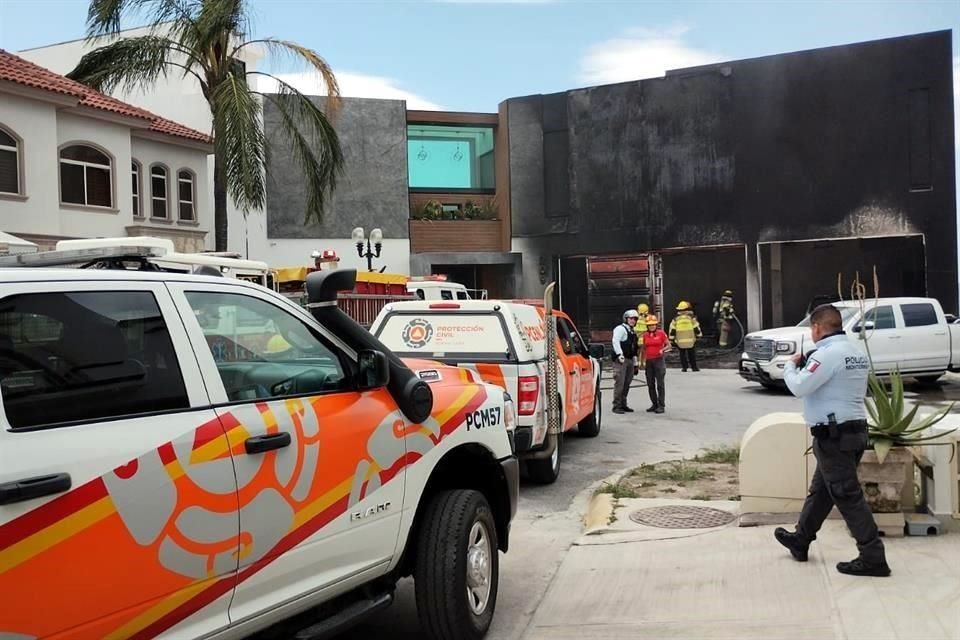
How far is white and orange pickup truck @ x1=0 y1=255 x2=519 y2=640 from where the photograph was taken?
8.32 feet

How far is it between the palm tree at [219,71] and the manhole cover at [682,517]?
14194 mm

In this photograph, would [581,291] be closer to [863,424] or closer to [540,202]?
[540,202]

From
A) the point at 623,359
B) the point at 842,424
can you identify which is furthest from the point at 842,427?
the point at 623,359

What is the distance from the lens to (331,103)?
20359 mm

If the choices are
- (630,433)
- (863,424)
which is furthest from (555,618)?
(630,433)

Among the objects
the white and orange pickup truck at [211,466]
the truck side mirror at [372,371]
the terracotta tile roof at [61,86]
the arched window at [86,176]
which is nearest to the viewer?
the white and orange pickup truck at [211,466]

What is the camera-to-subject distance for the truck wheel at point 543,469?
29.6 ft

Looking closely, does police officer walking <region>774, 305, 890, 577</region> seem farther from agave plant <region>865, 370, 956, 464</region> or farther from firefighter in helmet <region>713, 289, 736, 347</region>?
firefighter in helmet <region>713, 289, 736, 347</region>

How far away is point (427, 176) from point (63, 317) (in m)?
29.8

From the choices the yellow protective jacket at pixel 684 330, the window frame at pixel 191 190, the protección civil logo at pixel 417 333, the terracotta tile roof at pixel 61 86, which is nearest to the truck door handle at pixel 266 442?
the protección civil logo at pixel 417 333

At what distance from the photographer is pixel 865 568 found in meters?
5.11

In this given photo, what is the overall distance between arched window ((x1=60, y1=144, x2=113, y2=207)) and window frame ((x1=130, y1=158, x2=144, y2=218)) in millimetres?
1565

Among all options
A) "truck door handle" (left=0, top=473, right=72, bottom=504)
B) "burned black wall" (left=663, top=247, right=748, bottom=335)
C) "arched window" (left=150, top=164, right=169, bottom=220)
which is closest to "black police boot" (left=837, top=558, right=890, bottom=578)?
"truck door handle" (left=0, top=473, right=72, bottom=504)

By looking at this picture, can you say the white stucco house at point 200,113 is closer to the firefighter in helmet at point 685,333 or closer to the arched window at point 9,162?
the arched window at point 9,162
